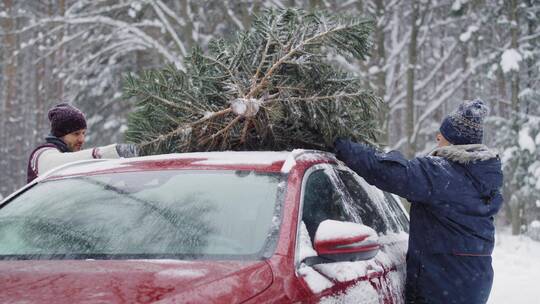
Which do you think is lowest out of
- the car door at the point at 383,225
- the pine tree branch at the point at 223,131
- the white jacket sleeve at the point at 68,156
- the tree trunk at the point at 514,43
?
the car door at the point at 383,225

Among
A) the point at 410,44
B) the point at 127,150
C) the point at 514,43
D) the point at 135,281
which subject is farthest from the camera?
the point at 514,43

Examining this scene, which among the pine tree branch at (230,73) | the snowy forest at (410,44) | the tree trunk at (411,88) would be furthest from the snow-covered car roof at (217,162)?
the tree trunk at (411,88)

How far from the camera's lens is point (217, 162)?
3.36m

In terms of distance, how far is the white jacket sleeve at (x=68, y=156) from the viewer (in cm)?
466

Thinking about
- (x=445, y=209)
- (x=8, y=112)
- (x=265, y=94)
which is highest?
(x=8, y=112)

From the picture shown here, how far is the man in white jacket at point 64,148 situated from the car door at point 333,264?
1.66 metres

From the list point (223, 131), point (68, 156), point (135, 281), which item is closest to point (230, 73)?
point (223, 131)

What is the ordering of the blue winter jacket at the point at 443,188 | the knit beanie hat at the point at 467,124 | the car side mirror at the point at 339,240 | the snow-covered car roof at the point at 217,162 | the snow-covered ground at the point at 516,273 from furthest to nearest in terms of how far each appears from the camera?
the snow-covered ground at the point at 516,273
the knit beanie hat at the point at 467,124
the blue winter jacket at the point at 443,188
the snow-covered car roof at the point at 217,162
the car side mirror at the point at 339,240

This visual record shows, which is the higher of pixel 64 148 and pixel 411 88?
pixel 411 88

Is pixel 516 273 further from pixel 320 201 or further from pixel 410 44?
pixel 320 201

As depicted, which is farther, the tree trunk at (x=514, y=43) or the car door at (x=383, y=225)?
the tree trunk at (x=514, y=43)

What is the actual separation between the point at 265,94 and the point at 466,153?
132cm

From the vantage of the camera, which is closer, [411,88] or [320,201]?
[320,201]

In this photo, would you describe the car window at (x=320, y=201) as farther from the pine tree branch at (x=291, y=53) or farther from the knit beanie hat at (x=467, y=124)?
the knit beanie hat at (x=467, y=124)
